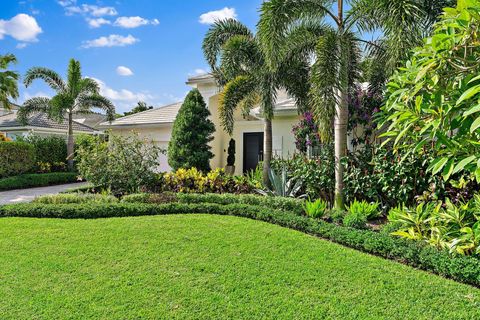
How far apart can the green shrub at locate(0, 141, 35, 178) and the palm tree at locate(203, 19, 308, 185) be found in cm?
1281

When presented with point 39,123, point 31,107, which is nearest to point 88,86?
point 31,107

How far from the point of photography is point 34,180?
17766mm

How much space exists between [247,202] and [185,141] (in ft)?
19.4

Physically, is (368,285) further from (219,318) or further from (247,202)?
(247,202)

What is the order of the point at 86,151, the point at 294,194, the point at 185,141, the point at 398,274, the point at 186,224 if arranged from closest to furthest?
the point at 398,274, the point at 186,224, the point at 294,194, the point at 86,151, the point at 185,141

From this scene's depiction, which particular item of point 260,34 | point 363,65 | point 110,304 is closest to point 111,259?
point 110,304

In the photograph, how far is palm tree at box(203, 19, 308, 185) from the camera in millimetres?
10875

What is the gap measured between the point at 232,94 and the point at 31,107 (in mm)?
16697

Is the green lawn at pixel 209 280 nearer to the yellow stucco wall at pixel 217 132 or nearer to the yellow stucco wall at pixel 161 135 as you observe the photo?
the yellow stucco wall at pixel 217 132

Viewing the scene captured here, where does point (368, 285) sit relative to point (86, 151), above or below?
below

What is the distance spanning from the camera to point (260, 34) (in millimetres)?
8352

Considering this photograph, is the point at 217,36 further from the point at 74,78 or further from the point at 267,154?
the point at 74,78

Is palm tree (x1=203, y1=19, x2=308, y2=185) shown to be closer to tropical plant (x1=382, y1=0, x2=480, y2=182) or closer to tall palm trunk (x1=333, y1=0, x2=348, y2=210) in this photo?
tall palm trunk (x1=333, y1=0, x2=348, y2=210)

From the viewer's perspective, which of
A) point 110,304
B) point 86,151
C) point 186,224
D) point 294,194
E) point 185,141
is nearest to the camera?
point 110,304
